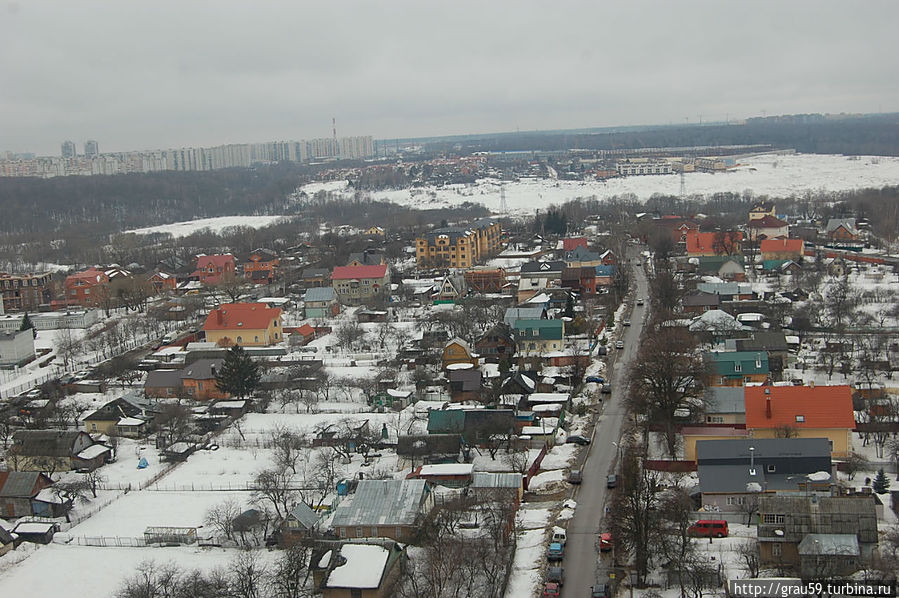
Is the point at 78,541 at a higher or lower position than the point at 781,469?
lower

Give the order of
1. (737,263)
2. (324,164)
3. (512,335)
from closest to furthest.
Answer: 1. (512,335)
2. (737,263)
3. (324,164)

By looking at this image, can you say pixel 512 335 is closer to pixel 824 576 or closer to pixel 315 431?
pixel 315 431

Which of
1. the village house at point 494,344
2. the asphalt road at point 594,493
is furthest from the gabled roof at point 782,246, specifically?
the village house at point 494,344

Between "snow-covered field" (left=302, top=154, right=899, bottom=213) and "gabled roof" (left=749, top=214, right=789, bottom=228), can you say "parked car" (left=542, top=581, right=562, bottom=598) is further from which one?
"snow-covered field" (left=302, top=154, right=899, bottom=213)

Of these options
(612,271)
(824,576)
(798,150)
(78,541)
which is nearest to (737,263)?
(612,271)

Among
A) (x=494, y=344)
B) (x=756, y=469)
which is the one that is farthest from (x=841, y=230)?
(x=756, y=469)

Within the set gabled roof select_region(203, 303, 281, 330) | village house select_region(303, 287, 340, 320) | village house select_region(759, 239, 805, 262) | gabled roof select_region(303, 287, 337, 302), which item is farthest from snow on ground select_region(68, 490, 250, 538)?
village house select_region(759, 239, 805, 262)
